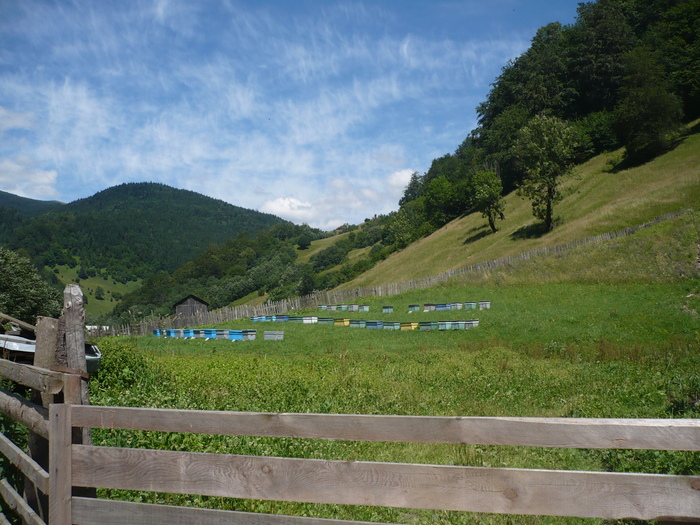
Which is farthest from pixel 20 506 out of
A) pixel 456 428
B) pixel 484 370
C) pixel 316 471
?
pixel 484 370

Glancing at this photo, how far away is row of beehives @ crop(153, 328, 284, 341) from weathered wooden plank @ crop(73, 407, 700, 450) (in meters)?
25.2

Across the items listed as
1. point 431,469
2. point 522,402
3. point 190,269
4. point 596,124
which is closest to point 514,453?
point 522,402

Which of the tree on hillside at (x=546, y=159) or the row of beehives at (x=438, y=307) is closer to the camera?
the row of beehives at (x=438, y=307)

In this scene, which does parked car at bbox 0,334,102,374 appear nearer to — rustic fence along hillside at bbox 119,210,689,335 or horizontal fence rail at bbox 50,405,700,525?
horizontal fence rail at bbox 50,405,700,525

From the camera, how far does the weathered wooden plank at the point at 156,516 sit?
3.33 metres

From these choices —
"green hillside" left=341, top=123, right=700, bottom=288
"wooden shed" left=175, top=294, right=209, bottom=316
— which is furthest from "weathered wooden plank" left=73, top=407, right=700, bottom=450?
"wooden shed" left=175, top=294, right=209, bottom=316

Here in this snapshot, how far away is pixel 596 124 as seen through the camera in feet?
232

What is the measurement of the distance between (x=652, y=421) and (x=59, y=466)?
13.5 feet

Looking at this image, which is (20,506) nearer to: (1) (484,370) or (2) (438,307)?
(1) (484,370)

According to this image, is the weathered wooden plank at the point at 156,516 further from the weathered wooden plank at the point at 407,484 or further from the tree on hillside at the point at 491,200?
the tree on hillside at the point at 491,200

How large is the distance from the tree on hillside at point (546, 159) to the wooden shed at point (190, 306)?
38.7 m

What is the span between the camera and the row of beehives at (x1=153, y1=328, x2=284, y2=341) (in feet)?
93.8

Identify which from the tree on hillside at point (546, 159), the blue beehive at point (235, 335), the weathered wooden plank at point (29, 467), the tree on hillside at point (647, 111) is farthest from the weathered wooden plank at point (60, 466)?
the tree on hillside at point (647, 111)

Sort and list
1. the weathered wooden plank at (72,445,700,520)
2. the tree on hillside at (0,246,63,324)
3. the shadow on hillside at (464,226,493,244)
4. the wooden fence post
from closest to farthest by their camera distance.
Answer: the weathered wooden plank at (72,445,700,520), the wooden fence post, the tree on hillside at (0,246,63,324), the shadow on hillside at (464,226,493,244)
